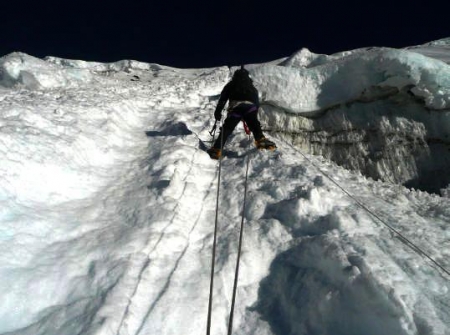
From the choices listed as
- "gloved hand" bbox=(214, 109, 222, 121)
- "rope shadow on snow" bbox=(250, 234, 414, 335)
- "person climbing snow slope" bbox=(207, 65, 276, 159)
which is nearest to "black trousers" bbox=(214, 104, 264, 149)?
"person climbing snow slope" bbox=(207, 65, 276, 159)

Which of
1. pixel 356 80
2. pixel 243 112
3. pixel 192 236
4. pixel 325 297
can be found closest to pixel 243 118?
pixel 243 112

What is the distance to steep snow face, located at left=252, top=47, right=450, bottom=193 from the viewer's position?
770 cm

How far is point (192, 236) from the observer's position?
4059 millimetres

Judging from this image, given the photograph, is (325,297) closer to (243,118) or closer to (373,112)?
(243,118)

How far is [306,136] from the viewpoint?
907 cm

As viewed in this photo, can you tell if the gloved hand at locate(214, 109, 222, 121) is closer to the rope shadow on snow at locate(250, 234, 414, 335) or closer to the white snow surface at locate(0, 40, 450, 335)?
the white snow surface at locate(0, 40, 450, 335)

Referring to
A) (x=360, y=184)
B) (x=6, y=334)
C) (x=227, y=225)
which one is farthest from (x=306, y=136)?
(x=6, y=334)

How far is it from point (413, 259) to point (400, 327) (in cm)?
95

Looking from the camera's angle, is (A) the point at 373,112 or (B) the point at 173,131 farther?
(A) the point at 373,112

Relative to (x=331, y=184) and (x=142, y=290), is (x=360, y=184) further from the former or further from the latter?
(x=142, y=290)

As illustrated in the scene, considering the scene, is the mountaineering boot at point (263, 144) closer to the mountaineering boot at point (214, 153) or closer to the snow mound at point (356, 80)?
the mountaineering boot at point (214, 153)

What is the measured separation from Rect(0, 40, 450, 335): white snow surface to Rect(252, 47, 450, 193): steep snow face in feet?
0.30

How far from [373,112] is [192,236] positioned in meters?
6.12

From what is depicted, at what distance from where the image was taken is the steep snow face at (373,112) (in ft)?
25.3
